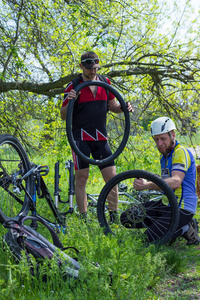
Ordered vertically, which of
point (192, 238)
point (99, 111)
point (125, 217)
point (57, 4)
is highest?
point (57, 4)

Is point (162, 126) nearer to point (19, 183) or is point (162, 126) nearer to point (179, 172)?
point (179, 172)

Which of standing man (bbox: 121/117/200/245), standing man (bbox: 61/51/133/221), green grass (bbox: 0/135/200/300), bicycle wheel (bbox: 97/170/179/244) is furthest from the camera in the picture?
standing man (bbox: 61/51/133/221)

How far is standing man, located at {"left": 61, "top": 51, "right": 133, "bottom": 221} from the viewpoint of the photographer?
11.9 feet

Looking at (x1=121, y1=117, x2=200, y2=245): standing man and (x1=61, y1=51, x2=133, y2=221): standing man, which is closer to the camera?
(x1=121, y1=117, x2=200, y2=245): standing man

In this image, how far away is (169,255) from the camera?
291 cm

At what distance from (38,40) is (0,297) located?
5482mm

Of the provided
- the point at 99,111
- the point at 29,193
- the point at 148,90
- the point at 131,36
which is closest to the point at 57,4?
the point at 131,36

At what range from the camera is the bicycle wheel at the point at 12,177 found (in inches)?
126

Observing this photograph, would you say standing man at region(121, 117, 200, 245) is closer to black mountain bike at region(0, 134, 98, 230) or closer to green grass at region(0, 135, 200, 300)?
green grass at region(0, 135, 200, 300)

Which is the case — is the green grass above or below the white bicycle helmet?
below

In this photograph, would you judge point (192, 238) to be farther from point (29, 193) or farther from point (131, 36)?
point (131, 36)

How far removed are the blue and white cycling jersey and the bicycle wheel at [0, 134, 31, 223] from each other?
4.87 ft

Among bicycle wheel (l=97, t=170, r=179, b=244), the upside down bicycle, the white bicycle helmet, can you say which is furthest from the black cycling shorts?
the white bicycle helmet

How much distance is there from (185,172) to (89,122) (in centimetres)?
118
